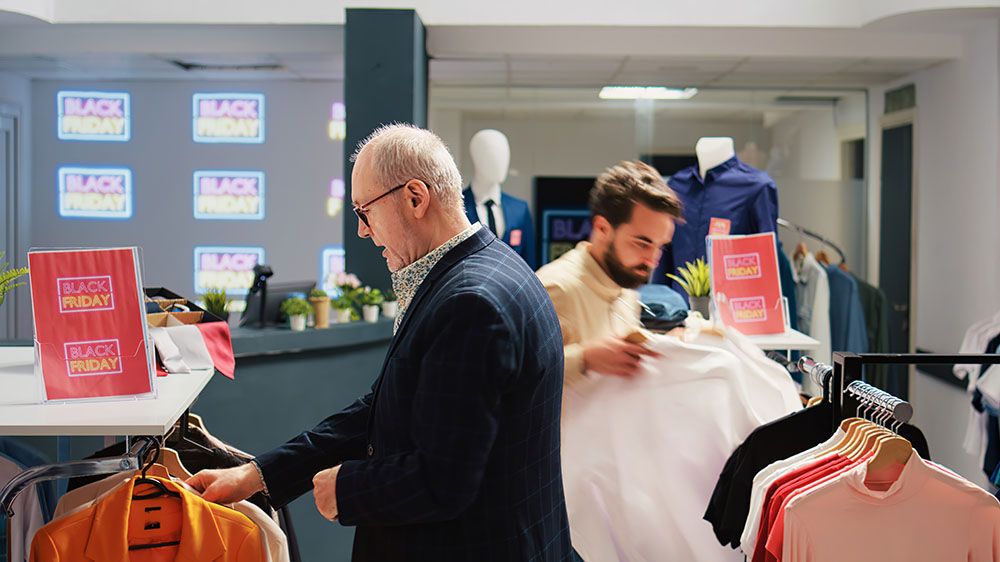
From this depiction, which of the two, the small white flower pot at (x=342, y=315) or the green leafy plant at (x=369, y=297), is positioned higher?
the green leafy plant at (x=369, y=297)

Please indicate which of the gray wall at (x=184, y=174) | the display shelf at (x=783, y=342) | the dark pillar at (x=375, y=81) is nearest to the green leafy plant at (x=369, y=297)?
the dark pillar at (x=375, y=81)

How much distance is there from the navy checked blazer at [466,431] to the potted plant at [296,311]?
7.09 ft

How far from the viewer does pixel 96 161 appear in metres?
7.64

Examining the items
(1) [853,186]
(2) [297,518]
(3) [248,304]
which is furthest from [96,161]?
(1) [853,186]

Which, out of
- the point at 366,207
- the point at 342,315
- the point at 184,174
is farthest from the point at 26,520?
the point at 184,174

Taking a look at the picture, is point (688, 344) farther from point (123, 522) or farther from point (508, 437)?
point (123, 522)

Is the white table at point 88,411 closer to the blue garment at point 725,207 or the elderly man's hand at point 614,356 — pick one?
the elderly man's hand at point 614,356

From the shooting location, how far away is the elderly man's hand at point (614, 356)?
2217 mm

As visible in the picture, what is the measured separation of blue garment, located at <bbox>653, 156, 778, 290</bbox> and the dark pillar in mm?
1693

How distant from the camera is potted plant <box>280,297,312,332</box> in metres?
3.66

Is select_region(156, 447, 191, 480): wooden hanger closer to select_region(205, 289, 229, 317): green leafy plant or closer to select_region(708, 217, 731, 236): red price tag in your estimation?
select_region(205, 289, 229, 317): green leafy plant

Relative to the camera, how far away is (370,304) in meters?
4.12

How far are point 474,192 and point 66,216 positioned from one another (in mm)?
4345

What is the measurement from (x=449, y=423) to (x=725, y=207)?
380 cm
